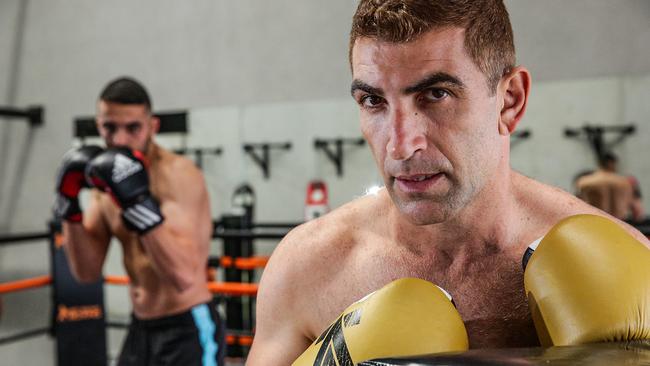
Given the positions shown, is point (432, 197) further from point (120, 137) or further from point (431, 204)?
point (120, 137)

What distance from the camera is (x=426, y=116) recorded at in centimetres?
96

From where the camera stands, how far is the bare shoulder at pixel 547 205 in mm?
1163

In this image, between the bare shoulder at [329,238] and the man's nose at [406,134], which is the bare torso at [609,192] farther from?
the man's nose at [406,134]

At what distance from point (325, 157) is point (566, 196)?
11.3ft

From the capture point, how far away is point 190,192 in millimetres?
2568

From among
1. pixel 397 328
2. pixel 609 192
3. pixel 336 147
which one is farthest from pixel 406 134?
pixel 336 147

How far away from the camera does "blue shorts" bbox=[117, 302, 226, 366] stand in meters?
2.42

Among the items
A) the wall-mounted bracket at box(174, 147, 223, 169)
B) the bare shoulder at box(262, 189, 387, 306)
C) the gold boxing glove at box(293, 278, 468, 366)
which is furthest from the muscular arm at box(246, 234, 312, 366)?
the wall-mounted bracket at box(174, 147, 223, 169)

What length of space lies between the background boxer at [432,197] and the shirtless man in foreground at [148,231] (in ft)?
3.79

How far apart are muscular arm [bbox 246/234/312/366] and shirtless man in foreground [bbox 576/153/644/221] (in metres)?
3.02

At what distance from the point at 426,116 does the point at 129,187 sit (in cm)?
154

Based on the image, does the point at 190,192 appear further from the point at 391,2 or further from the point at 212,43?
the point at 212,43

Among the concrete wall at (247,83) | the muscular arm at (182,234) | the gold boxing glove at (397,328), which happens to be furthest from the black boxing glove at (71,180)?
the concrete wall at (247,83)

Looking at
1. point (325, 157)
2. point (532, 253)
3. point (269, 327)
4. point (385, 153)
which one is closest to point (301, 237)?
point (269, 327)
